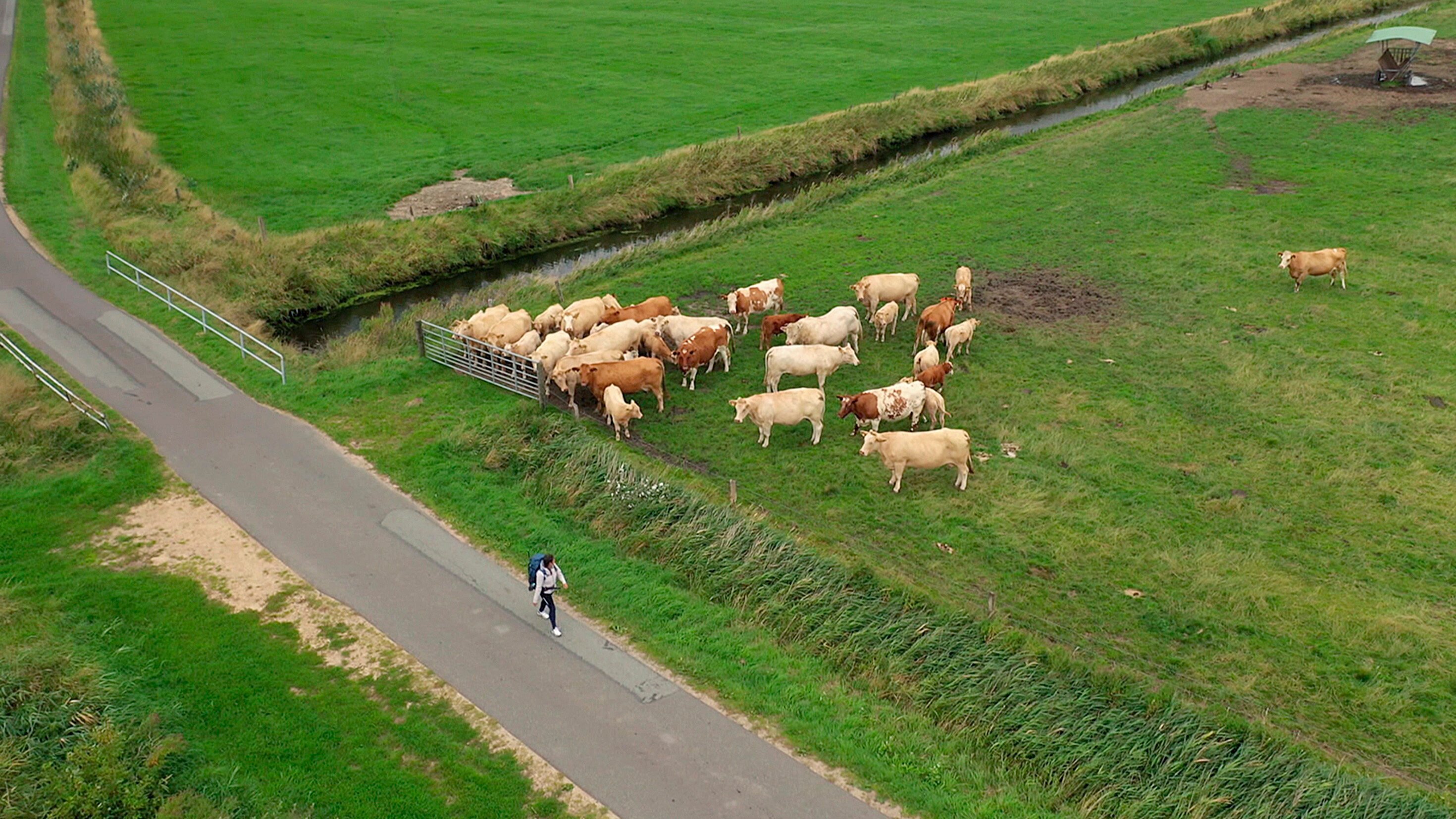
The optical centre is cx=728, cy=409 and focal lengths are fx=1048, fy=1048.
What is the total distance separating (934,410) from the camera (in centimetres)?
2212

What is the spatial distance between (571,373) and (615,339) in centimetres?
206

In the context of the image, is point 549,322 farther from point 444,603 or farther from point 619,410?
point 444,603

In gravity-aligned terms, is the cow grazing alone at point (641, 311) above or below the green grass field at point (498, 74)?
below

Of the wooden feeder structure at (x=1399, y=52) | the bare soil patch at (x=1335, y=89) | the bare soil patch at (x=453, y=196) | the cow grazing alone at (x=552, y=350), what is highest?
the wooden feeder structure at (x=1399, y=52)

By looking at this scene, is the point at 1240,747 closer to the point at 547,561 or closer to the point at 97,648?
the point at 547,561

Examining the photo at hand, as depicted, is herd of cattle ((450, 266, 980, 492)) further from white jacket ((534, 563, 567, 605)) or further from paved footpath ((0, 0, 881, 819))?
white jacket ((534, 563, 567, 605))

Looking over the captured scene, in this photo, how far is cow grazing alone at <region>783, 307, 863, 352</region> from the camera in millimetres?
25016

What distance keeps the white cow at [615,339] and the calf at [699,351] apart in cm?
97

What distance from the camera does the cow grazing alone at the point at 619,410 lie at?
22.0 metres

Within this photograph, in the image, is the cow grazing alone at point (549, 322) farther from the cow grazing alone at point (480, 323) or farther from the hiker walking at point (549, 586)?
Answer: the hiker walking at point (549, 586)

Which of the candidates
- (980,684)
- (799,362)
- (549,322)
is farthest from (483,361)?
(980,684)

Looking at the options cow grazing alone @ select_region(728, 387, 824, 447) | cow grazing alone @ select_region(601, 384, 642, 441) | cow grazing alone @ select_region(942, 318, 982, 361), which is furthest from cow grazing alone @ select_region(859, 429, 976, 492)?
cow grazing alone @ select_region(601, 384, 642, 441)

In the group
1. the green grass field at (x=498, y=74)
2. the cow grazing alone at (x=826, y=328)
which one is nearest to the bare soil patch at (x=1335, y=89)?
the green grass field at (x=498, y=74)

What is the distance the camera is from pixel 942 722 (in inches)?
571
